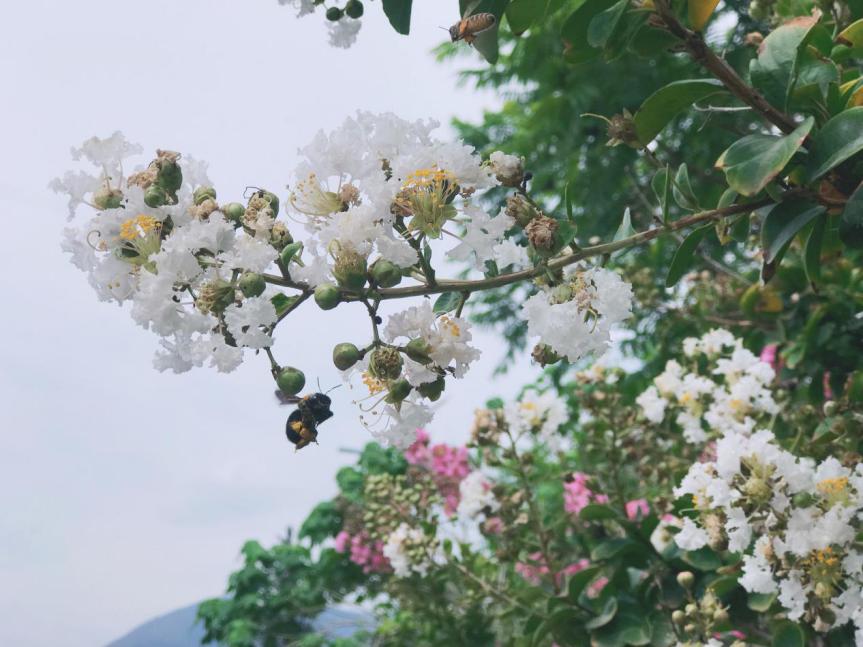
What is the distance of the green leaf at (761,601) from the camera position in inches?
60.5

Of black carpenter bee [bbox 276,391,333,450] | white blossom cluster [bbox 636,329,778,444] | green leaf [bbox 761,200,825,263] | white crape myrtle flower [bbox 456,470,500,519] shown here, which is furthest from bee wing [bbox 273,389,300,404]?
white crape myrtle flower [bbox 456,470,500,519]

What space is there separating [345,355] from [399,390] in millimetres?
74

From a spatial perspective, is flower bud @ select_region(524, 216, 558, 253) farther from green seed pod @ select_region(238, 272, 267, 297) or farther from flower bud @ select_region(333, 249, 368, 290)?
green seed pod @ select_region(238, 272, 267, 297)

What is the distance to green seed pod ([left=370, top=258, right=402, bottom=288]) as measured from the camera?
93cm

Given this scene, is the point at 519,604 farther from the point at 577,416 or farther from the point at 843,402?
the point at 577,416

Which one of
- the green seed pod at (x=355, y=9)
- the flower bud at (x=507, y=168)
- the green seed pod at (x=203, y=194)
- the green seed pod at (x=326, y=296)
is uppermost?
the green seed pod at (x=355, y=9)

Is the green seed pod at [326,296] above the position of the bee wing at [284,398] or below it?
above

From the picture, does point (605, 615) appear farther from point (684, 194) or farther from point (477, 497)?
point (684, 194)

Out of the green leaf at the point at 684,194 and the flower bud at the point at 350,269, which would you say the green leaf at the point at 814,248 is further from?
the flower bud at the point at 350,269

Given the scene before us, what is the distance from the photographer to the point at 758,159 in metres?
0.95

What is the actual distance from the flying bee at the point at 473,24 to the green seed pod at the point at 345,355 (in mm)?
429

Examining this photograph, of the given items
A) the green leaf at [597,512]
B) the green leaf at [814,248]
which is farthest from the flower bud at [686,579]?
the green leaf at [814,248]

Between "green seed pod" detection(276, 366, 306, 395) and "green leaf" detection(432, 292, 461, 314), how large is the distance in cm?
18

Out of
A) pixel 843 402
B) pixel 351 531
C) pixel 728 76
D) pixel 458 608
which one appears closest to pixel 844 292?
pixel 843 402
